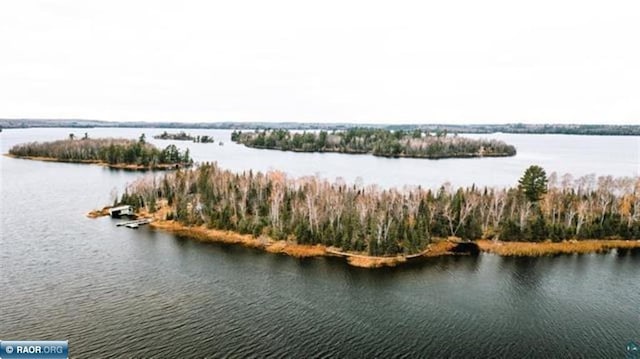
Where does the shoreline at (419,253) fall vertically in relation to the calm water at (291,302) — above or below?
above

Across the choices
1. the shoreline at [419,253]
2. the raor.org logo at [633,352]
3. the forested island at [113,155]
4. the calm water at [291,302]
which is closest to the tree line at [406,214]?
the shoreline at [419,253]

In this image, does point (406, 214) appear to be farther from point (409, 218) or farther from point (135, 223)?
point (135, 223)

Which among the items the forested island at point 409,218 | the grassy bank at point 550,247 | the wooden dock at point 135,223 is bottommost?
the wooden dock at point 135,223

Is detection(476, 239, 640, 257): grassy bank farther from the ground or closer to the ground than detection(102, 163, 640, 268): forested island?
closer to the ground

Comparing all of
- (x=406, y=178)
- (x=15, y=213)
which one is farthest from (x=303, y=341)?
(x=406, y=178)

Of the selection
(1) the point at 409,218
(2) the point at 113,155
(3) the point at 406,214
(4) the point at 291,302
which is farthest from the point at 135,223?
(2) the point at 113,155

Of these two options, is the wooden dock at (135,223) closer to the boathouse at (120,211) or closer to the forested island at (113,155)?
the boathouse at (120,211)

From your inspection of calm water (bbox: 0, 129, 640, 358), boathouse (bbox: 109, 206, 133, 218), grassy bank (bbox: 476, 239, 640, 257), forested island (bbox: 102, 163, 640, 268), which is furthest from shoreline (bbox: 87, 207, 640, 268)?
boathouse (bbox: 109, 206, 133, 218)

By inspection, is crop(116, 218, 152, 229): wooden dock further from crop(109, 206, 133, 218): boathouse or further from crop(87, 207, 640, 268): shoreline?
crop(87, 207, 640, 268): shoreline
